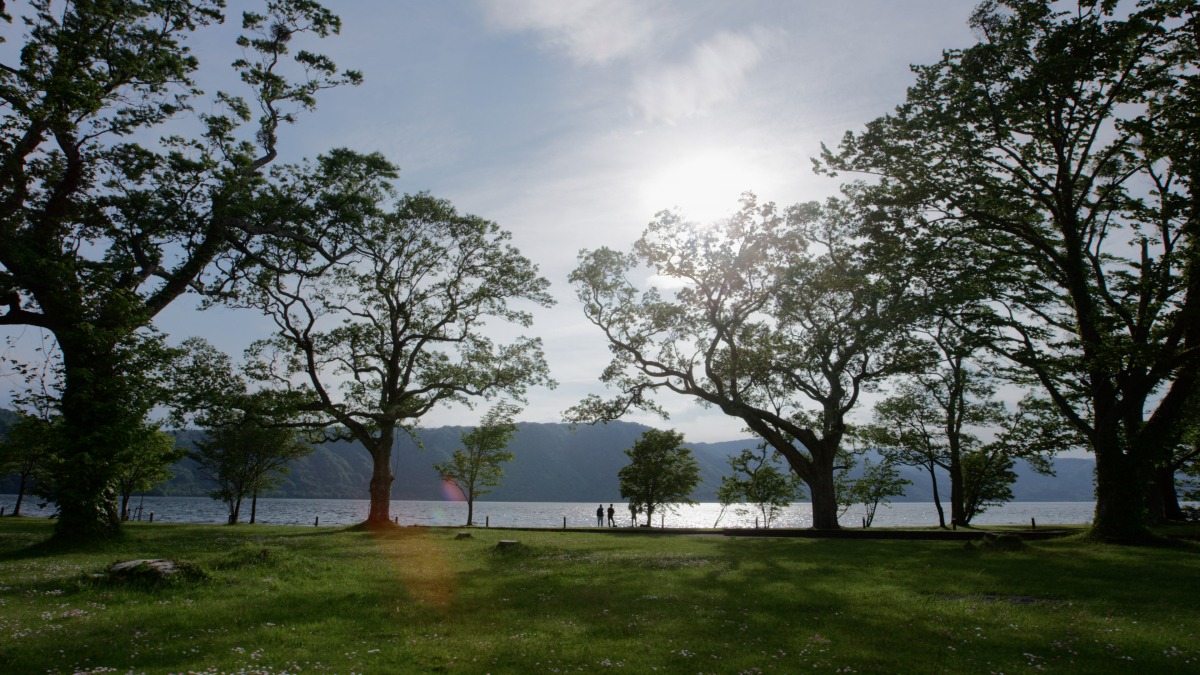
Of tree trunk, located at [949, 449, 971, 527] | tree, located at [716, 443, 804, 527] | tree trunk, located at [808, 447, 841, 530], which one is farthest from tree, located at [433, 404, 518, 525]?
tree trunk, located at [949, 449, 971, 527]

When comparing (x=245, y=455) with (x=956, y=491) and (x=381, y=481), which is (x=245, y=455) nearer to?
(x=381, y=481)

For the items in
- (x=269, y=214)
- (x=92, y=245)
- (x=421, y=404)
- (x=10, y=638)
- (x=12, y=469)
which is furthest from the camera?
(x=12, y=469)

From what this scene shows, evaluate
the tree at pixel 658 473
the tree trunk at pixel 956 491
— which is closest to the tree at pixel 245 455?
the tree at pixel 658 473

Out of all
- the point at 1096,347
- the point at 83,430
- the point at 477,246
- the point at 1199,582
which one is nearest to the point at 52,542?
the point at 83,430

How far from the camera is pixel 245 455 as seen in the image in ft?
207

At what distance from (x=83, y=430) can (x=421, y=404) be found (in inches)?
791

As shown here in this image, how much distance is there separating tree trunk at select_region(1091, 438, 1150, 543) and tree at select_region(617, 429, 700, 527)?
4028 cm

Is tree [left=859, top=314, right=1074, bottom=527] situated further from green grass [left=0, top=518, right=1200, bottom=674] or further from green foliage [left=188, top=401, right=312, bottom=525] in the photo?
green foliage [left=188, top=401, right=312, bottom=525]

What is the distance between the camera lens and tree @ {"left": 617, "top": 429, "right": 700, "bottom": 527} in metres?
63.1

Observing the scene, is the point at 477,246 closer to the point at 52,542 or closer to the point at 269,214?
the point at 269,214

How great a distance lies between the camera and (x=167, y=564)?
1470 cm

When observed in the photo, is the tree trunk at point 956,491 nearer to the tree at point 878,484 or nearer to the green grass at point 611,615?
the tree at point 878,484

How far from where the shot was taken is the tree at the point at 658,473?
63062mm

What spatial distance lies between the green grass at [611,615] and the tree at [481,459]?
39.1m
